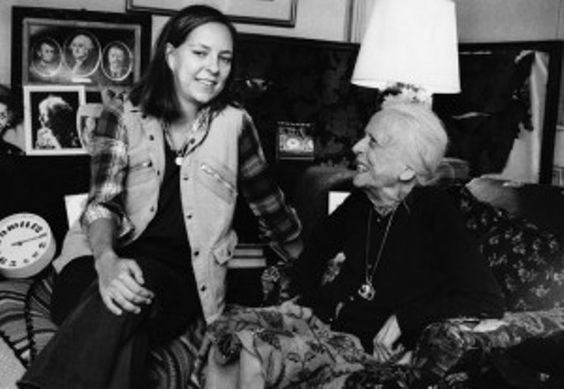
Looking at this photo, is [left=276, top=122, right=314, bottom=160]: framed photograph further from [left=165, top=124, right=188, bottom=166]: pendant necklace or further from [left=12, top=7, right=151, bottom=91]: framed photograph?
[left=165, top=124, right=188, bottom=166]: pendant necklace

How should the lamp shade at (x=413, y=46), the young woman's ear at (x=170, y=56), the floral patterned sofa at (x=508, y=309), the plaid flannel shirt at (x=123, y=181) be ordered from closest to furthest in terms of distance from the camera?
the floral patterned sofa at (x=508, y=309) → the plaid flannel shirt at (x=123, y=181) → the young woman's ear at (x=170, y=56) → the lamp shade at (x=413, y=46)

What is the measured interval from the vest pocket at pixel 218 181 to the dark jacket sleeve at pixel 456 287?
66 cm

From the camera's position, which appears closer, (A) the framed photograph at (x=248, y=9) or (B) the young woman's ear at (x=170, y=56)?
(B) the young woman's ear at (x=170, y=56)

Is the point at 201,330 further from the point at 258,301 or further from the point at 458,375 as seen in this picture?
the point at 458,375

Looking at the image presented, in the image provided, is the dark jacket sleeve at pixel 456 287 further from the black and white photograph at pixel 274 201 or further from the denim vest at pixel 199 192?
the denim vest at pixel 199 192

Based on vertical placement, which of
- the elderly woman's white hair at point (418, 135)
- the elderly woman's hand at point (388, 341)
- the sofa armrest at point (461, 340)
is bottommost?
the elderly woman's hand at point (388, 341)

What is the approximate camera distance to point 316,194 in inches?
120

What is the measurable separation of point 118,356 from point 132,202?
561mm

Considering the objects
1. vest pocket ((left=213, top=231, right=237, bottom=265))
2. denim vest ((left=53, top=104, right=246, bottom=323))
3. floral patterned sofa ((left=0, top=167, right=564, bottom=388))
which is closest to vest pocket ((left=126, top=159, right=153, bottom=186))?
denim vest ((left=53, top=104, right=246, bottom=323))

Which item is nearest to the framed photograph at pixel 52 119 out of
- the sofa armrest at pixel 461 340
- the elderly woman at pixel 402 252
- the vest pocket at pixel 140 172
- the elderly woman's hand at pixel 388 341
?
the vest pocket at pixel 140 172

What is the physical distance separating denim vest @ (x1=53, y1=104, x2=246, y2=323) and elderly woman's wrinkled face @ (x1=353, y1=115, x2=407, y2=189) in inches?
16.9

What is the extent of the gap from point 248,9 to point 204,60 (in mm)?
1225

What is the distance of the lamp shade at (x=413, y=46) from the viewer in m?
2.92

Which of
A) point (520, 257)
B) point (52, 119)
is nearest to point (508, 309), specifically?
point (520, 257)
